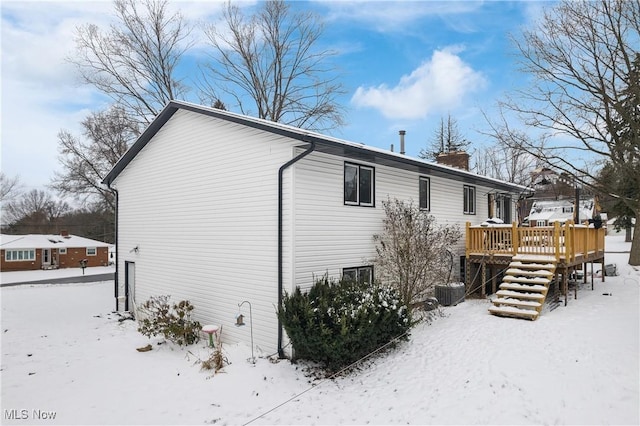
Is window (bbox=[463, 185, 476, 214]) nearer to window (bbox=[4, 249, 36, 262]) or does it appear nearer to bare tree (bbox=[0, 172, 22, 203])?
window (bbox=[4, 249, 36, 262])

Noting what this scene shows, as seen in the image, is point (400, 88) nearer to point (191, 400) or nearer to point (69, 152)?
point (191, 400)

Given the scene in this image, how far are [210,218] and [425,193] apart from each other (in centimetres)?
709

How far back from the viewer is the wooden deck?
1081cm

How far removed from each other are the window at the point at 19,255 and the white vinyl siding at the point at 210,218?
2713 cm

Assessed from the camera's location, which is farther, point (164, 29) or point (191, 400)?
point (164, 29)

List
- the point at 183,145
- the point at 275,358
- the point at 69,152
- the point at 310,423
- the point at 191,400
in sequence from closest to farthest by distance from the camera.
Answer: the point at 310,423, the point at 191,400, the point at 275,358, the point at 183,145, the point at 69,152

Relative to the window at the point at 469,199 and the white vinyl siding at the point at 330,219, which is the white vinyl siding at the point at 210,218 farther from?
the window at the point at 469,199

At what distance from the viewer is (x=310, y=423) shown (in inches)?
225

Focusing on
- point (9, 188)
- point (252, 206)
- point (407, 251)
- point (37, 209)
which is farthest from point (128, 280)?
point (37, 209)

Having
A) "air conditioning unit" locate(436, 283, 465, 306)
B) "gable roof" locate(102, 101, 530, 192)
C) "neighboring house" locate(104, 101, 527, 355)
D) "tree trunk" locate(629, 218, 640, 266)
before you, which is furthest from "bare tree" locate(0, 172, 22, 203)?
"tree trunk" locate(629, 218, 640, 266)

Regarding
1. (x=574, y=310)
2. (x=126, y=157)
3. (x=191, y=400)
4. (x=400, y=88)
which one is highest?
(x=400, y=88)

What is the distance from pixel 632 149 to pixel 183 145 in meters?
16.4

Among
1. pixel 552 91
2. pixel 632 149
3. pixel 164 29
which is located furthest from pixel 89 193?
pixel 632 149

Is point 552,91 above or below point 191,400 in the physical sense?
above
